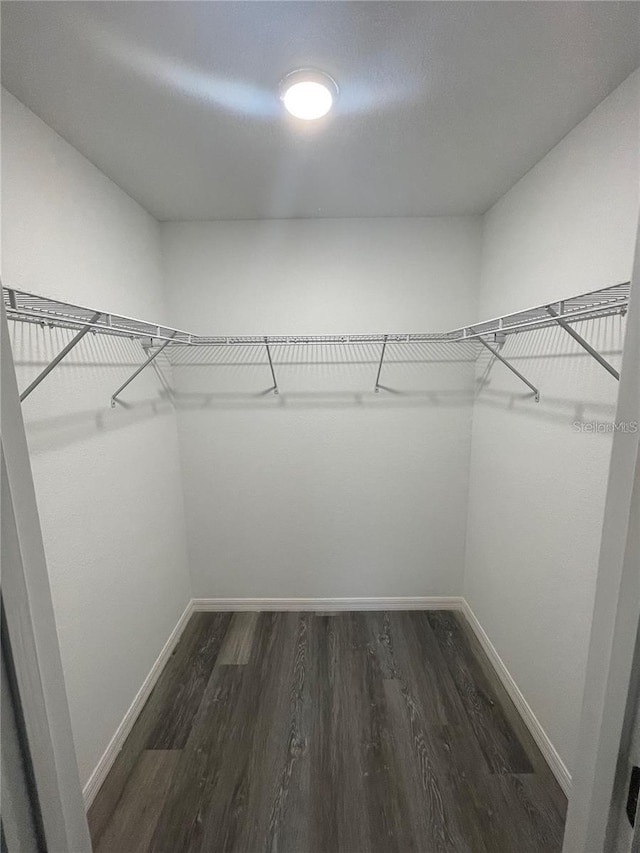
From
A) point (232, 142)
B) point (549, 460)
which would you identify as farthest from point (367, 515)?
point (232, 142)

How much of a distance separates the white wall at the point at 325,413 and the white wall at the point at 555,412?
0.33 m

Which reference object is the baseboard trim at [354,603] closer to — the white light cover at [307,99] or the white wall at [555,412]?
the white wall at [555,412]

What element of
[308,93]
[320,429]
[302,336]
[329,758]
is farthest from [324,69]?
[329,758]

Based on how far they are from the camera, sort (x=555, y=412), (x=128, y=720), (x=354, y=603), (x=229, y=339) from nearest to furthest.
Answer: (x=555, y=412) → (x=128, y=720) → (x=229, y=339) → (x=354, y=603)

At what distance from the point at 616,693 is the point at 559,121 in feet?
5.90

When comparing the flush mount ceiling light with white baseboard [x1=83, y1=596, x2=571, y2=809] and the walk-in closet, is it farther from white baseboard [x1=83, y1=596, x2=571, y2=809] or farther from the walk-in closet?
white baseboard [x1=83, y1=596, x2=571, y2=809]

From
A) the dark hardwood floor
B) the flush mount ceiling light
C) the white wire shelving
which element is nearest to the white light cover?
the flush mount ceiling light

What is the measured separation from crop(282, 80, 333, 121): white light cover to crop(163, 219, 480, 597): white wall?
0.91 m

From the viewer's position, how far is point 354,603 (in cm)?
239

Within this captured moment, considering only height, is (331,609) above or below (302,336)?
below

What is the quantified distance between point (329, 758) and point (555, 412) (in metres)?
1.77

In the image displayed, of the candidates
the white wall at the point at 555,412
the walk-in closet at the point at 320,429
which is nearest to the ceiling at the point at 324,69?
the walk-in closet at the point at 320,429

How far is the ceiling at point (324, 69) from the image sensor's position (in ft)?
2.86

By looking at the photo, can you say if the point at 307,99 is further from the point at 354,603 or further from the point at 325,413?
the point at 354,603
